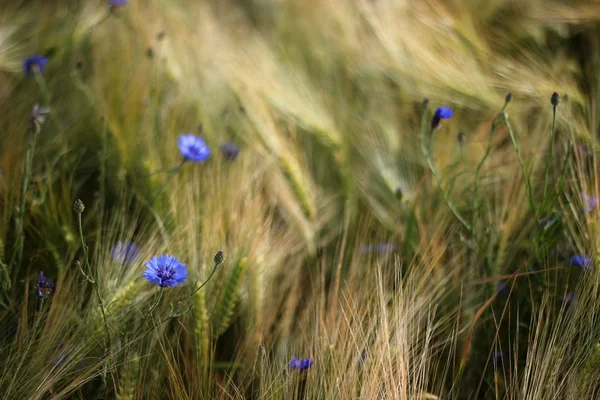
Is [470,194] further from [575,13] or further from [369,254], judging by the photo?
[575,13]

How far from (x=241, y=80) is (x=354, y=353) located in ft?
2.63

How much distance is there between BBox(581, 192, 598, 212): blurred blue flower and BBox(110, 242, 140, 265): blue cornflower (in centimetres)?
75

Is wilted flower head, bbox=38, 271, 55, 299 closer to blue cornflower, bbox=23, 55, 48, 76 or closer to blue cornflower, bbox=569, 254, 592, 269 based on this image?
blue cornflower, bbox=23, 55, 48, 76

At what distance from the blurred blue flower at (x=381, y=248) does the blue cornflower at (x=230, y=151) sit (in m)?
0.33

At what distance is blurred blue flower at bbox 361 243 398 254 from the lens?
1.15 meters

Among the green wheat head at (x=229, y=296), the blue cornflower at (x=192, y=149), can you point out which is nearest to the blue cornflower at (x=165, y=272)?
the green wheat head at (x=229, y=296)

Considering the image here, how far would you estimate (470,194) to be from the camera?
128cm

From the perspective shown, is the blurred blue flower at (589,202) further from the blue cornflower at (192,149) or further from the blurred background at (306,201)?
the blue cornflower at (192,149)

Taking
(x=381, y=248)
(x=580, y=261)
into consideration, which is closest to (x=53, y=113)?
(x=381, y=248)

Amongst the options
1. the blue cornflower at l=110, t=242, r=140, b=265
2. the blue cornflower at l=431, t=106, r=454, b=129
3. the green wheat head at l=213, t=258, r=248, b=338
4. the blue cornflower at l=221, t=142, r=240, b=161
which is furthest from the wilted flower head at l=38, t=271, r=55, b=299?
the blue cornflower at l=431, t=106, r=454, b=129

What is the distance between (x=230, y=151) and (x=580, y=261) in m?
0.69

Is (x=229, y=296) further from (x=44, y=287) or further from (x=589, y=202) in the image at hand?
(x=589, y=202)

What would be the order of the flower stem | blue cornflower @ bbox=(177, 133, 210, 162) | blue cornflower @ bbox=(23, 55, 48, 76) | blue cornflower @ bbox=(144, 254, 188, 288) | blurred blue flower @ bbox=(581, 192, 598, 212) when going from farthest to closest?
blue cornflower @ bbox=(23, 55, 48, 76), blue cornflower @ bbox=(177, 133, 210, 162), blurred blue flower @ bbox=(581, 192, 598, 212), the flower stem, blue cornflower @ bbox=(144, 254, 188, 288)

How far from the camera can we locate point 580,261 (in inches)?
41.7
